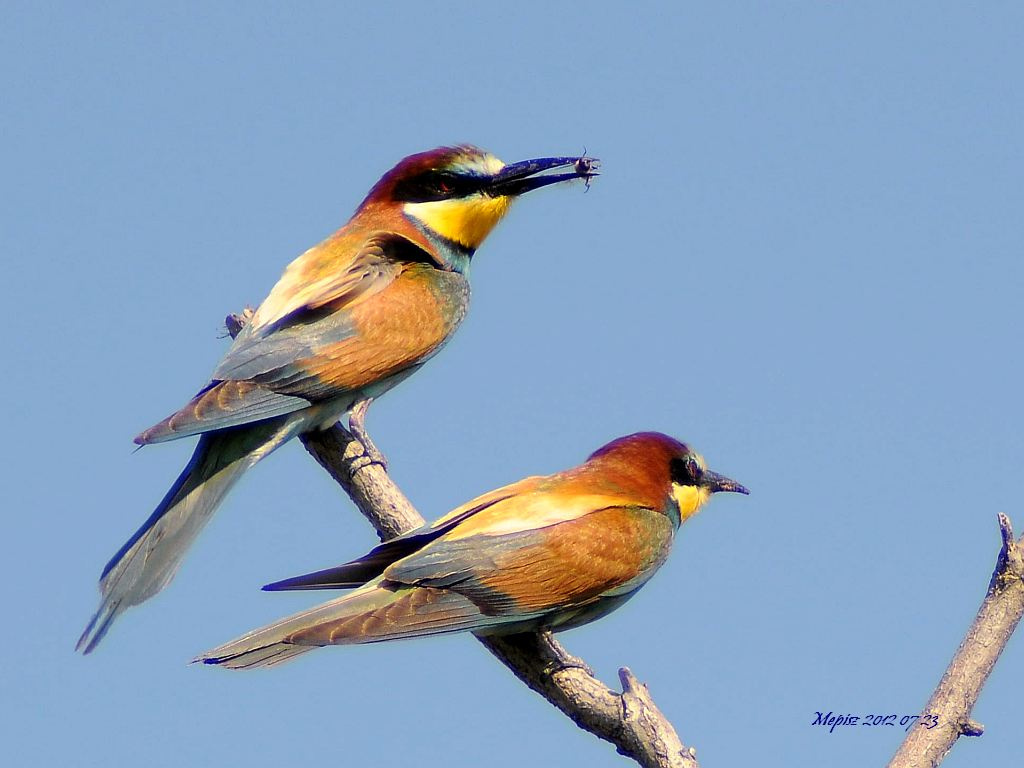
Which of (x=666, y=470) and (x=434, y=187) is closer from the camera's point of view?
(x=666, y=470)

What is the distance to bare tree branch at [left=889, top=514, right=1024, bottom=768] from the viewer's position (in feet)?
8.27

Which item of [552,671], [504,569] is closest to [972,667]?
[552,671]

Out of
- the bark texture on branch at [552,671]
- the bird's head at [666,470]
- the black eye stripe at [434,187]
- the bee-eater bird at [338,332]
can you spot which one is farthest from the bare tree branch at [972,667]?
the black eye stripe at [434,187]

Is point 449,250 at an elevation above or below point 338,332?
above

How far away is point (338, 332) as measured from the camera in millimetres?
3914

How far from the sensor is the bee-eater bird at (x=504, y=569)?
2.98 meters

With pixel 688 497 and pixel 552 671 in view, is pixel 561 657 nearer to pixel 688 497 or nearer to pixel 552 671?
pixel 552 671

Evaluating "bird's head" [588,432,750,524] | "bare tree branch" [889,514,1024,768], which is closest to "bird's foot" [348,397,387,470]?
"bird's head" [588,432,750,524]

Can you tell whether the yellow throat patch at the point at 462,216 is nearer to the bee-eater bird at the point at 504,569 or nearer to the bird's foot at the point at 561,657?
the bee-eater bird at the point at 504,569

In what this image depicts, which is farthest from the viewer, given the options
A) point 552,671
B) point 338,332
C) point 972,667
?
point 338,332

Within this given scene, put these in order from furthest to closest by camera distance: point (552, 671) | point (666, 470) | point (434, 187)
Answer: point (434, 187)
point (666, 470)
point (552, 671)

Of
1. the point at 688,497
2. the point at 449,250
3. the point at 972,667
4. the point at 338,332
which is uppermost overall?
the point at 449,250

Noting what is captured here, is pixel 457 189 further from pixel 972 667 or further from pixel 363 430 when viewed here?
pixel 972 667

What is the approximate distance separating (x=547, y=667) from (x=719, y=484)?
0.99 m
